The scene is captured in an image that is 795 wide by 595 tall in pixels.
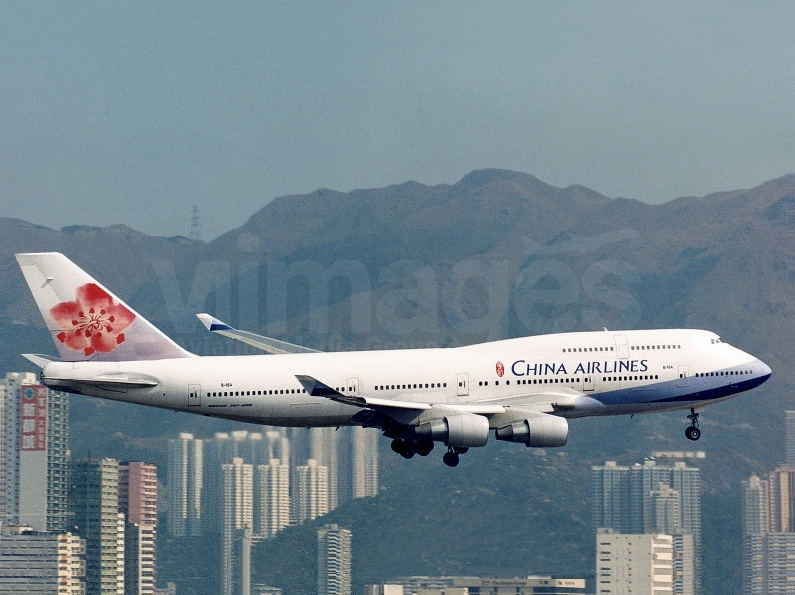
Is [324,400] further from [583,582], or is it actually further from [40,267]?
[583,582]

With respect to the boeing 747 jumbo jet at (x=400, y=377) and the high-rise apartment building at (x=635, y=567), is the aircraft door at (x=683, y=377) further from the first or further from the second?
the high-rise apartment building at (x=635, y=567)

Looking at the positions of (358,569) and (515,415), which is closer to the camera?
(515,415)

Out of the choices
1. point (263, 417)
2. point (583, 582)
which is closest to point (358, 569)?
point (583, 582)

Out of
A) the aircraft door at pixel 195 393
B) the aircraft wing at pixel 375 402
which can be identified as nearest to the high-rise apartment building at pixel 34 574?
the aircraft door at pixel 195 393

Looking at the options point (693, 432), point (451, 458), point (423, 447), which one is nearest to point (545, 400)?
point (451, 458)

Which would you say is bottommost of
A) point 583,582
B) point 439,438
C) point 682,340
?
point 583,582
